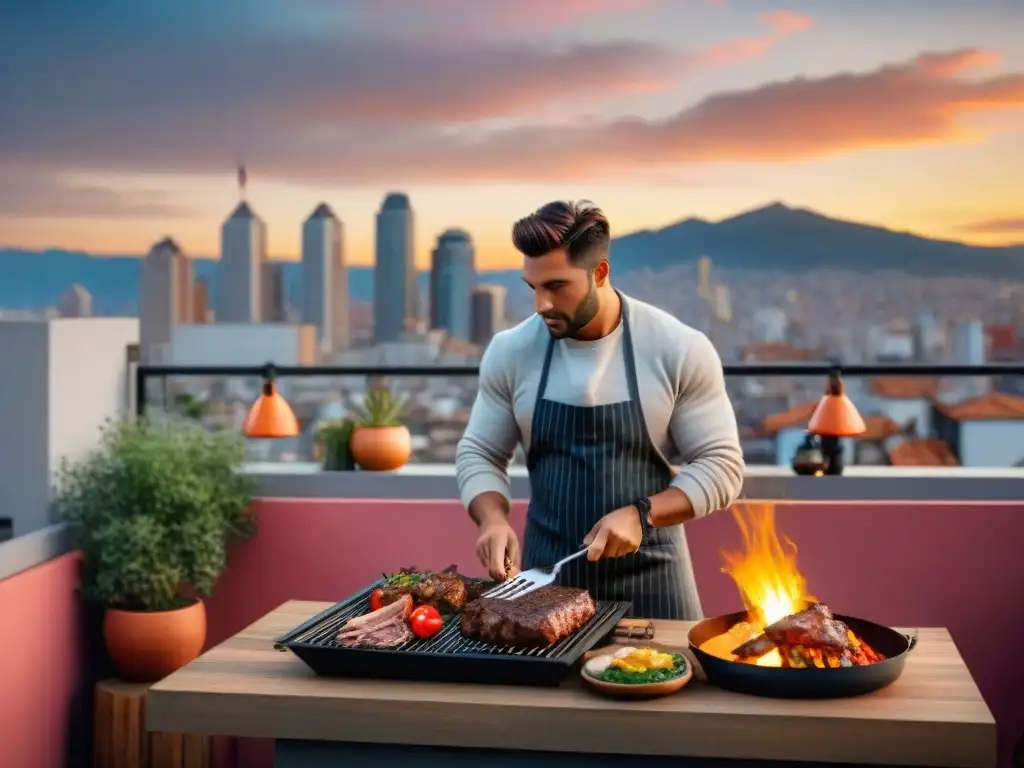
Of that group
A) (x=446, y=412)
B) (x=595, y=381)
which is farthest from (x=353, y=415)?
(x=595, y=381)

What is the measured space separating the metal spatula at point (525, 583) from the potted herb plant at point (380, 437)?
2.21 meters

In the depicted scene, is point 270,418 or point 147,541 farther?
point 270,418

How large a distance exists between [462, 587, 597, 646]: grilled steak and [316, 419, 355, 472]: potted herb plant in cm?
256

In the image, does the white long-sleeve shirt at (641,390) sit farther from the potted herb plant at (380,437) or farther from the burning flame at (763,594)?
the potted herb plant at (380,437)

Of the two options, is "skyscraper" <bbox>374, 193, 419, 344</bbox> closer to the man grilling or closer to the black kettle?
the black kettle

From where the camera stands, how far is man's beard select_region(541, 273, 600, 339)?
10.2 feet

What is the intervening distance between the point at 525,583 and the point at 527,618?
350 millimetres

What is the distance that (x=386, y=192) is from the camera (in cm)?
959

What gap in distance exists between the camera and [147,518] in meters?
4.69

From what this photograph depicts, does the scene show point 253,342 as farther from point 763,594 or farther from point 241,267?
point 763,594

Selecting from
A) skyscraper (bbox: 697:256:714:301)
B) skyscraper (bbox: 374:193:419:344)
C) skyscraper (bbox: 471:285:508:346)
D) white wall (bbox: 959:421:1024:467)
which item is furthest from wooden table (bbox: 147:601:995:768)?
skyscraper (bbox: 374:193:419:344)

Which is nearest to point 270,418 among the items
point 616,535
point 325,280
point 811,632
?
point 616,535

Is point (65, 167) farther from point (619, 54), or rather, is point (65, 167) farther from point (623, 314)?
point (623, 314)

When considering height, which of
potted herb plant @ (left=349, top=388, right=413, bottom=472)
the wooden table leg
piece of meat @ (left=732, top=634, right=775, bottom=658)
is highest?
potted herb plant @ (left=349, top=388, right=413, bottom=472)
